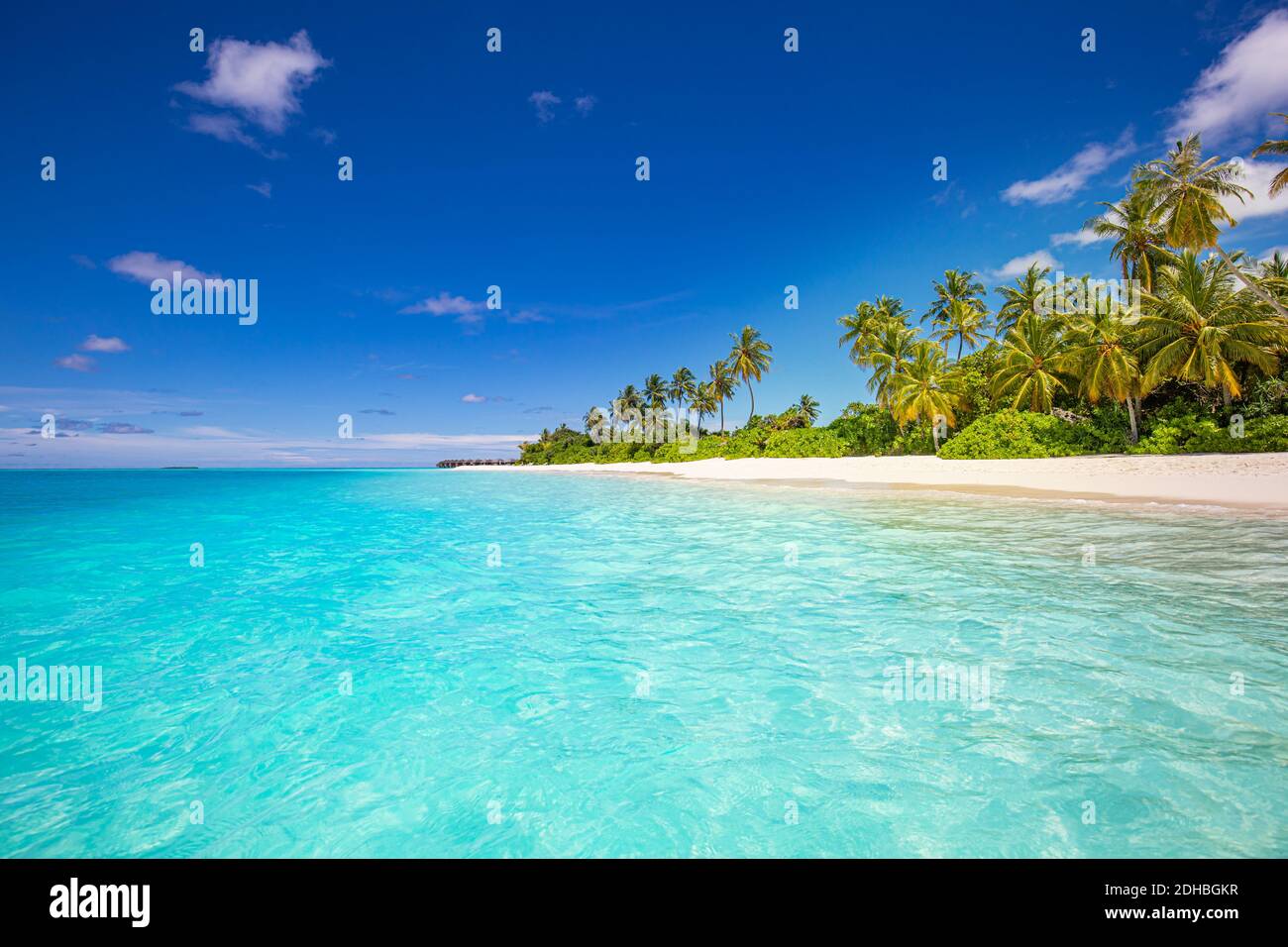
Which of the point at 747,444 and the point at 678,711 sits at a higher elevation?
the point at 747,444

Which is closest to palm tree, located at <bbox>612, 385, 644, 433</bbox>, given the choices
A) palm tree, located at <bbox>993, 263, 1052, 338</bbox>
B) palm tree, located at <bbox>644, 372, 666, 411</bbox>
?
palm tree, located at <bbox>644, 372, 666, 411</bbox>

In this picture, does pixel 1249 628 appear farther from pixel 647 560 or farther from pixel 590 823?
pixel 647 560

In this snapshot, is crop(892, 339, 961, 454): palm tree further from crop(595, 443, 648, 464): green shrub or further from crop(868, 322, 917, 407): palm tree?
crop(595, 443, 648, 464): green shrub

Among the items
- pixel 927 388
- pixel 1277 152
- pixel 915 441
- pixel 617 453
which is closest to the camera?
pixel 1277 152

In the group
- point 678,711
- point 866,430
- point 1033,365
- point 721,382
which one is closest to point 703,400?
point 721,382

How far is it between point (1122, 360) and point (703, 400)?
5443cm

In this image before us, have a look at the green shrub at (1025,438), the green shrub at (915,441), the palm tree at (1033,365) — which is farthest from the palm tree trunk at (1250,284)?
the green shrub at (915,441)

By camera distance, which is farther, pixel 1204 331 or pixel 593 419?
pixel 593 419

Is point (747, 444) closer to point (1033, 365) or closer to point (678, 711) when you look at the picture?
point (1033, 365)

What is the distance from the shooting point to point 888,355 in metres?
38.8

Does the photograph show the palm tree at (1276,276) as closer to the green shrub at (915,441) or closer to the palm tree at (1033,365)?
the palm tree at (1033,365)

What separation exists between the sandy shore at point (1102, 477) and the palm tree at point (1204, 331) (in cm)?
428

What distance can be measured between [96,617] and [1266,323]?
3863cm

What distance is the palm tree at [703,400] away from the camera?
250ft
